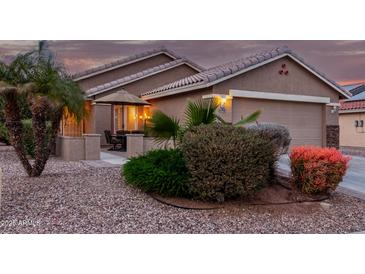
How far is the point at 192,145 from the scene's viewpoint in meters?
7.09

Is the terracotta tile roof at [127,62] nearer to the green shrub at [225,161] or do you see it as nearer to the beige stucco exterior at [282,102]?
the beige stucco exterior at [282,102]

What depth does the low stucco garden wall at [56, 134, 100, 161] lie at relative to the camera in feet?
43.2

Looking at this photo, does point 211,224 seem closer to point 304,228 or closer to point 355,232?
point 304,228

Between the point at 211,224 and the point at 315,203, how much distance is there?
2561mm

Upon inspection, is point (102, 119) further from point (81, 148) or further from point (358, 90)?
point (358, 90)

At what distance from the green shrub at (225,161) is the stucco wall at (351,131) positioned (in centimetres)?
1999

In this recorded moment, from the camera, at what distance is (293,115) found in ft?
57.2

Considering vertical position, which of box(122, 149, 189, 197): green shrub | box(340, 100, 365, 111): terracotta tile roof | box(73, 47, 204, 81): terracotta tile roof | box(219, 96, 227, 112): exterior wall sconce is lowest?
box(122, 149, 189, 197): green shrub

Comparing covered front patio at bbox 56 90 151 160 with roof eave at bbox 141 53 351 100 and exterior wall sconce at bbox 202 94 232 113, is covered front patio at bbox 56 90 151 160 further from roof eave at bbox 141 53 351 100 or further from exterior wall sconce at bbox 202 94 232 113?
exterior wall sconce at bbox 202 94 232 113

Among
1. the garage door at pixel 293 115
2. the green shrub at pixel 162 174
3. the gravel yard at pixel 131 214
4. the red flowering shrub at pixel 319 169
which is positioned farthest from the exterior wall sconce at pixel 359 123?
the green shrub at pixel 162 174

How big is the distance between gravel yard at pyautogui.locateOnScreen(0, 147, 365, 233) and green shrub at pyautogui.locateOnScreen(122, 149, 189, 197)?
0.25 meters

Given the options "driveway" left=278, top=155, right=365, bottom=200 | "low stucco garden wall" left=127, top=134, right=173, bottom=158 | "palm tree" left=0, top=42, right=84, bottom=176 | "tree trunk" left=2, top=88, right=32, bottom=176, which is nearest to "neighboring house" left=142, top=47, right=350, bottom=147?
"low stucco garden wall" left=127, top=134, right=173, bottom=158

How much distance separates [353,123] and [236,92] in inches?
533

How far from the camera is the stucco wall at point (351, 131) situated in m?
24.8
